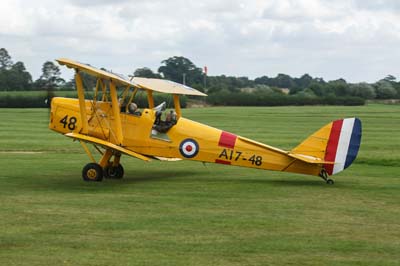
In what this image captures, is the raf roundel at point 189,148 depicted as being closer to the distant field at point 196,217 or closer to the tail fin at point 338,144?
the distant field at point 196,217

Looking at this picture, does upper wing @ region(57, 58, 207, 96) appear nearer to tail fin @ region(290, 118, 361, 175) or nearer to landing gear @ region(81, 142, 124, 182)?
landing gear @ region(81, 142, 124, 182)

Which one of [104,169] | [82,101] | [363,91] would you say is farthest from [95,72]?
[363,91]

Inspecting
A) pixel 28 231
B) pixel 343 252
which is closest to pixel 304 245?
pixel 343 252

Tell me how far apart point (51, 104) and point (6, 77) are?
198 ft

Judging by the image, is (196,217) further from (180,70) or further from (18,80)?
(180,70)

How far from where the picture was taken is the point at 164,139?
1739cm

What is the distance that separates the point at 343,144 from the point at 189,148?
3.42 meters

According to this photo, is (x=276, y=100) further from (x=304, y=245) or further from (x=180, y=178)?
(x=304, y=245)

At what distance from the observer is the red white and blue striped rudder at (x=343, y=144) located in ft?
52.8

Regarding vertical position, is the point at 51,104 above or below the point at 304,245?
above

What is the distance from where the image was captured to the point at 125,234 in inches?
418

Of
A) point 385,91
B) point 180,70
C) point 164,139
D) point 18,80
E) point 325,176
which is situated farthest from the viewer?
point 180,70

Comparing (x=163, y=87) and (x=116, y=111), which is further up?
(x=163, y=87)

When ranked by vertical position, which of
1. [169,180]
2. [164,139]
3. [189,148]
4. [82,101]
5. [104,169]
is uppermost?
[82,101]
